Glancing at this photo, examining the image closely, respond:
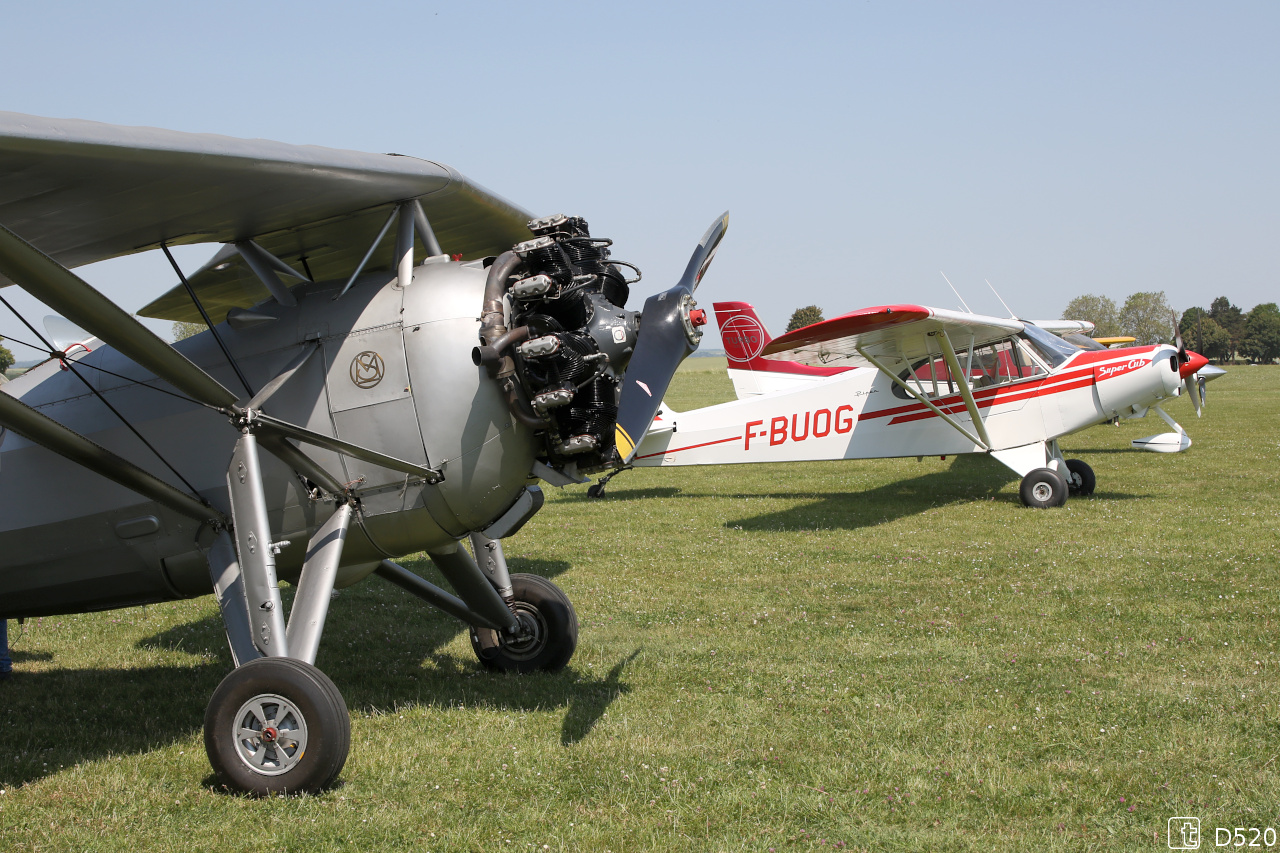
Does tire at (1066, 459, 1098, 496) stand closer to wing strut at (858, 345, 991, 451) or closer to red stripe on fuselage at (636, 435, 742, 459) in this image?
wing strut at (858, 345, 991, 451)

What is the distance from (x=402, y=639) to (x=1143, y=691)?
18.1 ft

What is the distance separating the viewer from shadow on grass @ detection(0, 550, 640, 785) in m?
5.56

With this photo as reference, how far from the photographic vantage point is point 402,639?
8.02 m

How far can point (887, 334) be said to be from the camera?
1428 cm

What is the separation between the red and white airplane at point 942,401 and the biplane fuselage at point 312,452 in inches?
349

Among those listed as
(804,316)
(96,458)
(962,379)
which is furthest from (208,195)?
(804,316)

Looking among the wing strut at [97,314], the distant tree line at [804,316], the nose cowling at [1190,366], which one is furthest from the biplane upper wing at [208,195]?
the distant tree line at [804,316]

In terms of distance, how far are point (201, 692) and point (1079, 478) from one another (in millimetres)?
13234

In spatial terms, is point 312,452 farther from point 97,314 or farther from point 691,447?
point 691,447

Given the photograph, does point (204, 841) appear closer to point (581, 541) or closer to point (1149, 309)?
point (581, 541)

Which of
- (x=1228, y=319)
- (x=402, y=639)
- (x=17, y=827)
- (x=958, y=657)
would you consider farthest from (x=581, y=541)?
(x=1228, y=319)

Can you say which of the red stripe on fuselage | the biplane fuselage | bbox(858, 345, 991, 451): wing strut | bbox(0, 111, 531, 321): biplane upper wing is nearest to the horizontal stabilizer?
the biplane fuselage

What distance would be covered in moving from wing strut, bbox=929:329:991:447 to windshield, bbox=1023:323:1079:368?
1.19m

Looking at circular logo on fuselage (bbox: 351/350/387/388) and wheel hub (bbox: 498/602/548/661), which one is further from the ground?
circular logo on fuselage (bbox: 351/350/387/388)
